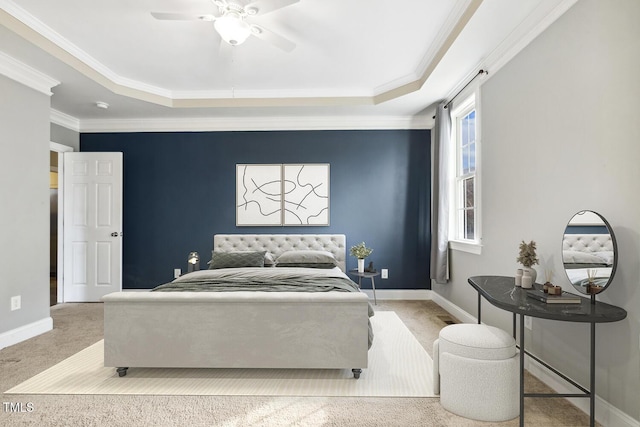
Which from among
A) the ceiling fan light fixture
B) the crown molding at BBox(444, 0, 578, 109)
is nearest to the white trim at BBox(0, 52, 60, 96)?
the ceiling fan light fixture

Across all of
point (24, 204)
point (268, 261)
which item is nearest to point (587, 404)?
point (268, 261)

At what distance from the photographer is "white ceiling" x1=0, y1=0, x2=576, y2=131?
2875 millimetres

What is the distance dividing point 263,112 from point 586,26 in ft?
12.2

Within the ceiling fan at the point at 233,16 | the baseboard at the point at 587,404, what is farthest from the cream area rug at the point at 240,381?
the ceiling fan at the point at 233,16

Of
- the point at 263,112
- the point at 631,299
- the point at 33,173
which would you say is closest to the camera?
the point at 631,299

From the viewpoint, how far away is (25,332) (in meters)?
3.58

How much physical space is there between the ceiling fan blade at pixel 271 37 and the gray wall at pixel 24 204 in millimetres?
2457

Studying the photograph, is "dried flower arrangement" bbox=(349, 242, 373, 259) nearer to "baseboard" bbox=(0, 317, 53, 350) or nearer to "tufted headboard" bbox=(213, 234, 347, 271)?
"tufted headboard" bbox=(213, 234, 347, 271)

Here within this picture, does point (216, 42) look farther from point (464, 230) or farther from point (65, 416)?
point (464, 230)

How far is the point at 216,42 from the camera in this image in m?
3.44

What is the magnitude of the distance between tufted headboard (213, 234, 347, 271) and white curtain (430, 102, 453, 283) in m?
1.27

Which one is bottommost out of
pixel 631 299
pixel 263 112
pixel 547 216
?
pixel 631 299

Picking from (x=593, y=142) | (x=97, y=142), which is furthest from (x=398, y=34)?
(x=97, y=142)

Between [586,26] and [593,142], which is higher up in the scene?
[586,26]
